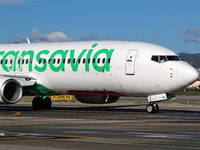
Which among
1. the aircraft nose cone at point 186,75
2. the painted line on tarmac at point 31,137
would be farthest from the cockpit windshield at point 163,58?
the painted line on tarmac at point 31,137

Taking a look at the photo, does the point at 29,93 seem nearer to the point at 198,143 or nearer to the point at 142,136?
the point at 142,136

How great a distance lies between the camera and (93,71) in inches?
1298

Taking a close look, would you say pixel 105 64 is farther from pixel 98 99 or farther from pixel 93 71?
pixel 98 99

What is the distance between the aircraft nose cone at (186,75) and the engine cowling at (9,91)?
36.9 feet

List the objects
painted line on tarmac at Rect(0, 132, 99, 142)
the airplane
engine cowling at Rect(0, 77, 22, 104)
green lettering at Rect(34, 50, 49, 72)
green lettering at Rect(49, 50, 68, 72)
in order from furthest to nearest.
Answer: green lettering at Rect(34, 50, 49, 72) < green lettering at Rect(49, 50, 68, 72) < engine cowling at Rect(0, 77, 22, 104) < the airplane < painted line on tarmac at Rect(0, 132, 99, 142)

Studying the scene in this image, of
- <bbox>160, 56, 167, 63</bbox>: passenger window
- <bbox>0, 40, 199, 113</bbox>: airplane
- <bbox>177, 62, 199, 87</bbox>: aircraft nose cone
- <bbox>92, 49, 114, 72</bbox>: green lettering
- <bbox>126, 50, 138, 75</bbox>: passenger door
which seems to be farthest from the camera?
<bbox>92, 49, 114, 72</bbox>: green lettering

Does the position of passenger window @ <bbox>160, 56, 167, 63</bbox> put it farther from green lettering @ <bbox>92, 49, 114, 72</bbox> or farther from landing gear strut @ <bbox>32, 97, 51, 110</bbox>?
landing gear strut @ <bbox>32, 97, 51, 110</bbox>

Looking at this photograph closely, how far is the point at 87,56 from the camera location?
33500 millimetres

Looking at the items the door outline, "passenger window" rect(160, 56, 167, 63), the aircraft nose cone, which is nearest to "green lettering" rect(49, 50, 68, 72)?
the door outline

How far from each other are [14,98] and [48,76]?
304 cm

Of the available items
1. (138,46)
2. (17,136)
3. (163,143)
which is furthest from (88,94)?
(163,143)

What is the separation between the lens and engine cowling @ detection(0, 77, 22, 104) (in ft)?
107

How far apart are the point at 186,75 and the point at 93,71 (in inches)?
263

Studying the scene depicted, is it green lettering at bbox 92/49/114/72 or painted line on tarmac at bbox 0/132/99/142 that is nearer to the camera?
painted line on tarmac at bbox 0/132/99/142
